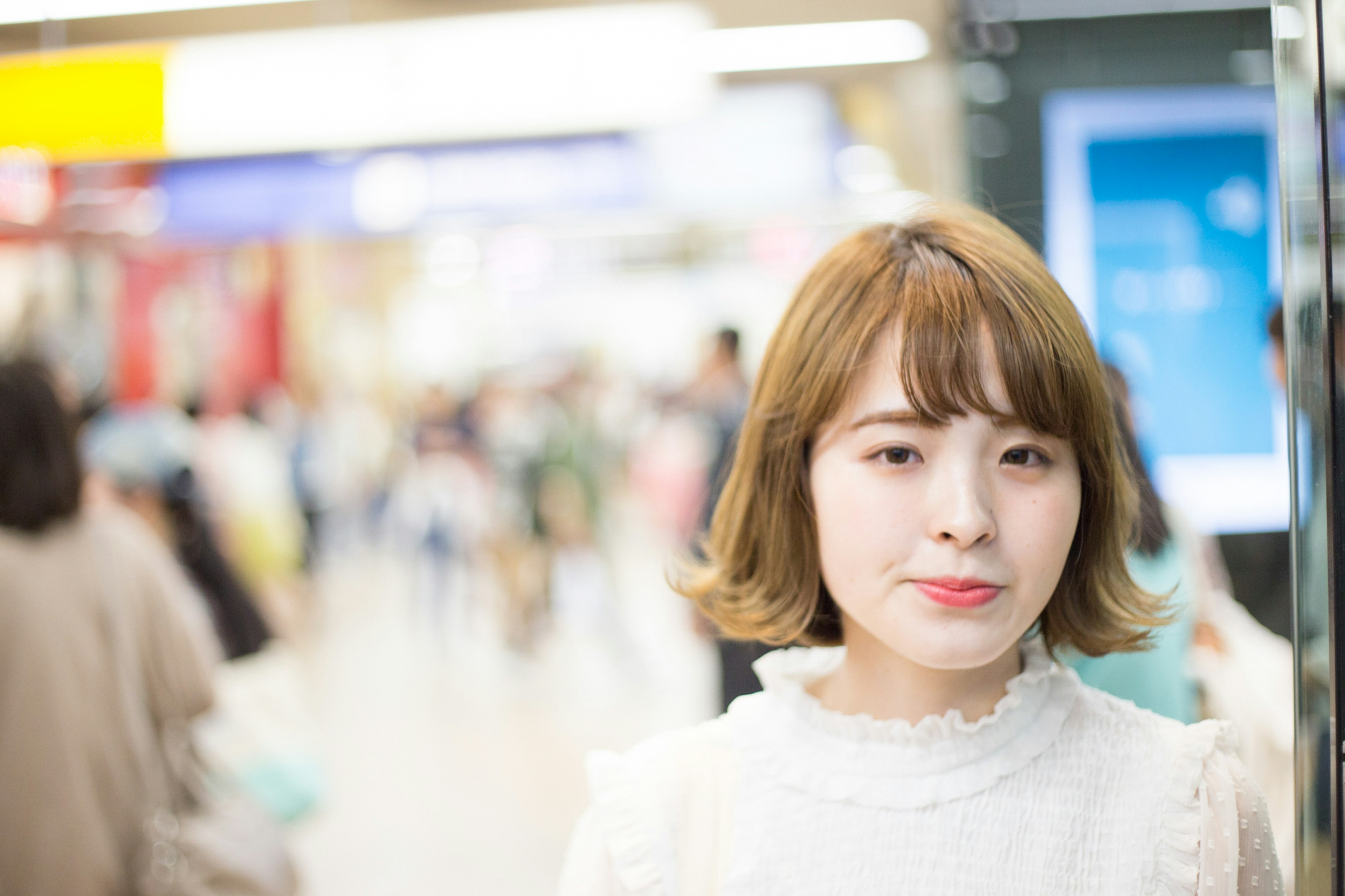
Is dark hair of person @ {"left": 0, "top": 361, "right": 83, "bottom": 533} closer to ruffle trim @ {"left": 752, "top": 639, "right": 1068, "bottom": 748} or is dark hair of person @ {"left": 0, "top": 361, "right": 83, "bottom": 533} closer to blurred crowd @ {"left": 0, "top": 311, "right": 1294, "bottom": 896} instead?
blurred crowd @ {"left": 0, "top": 311, "right": 1294, "bottom": 896}

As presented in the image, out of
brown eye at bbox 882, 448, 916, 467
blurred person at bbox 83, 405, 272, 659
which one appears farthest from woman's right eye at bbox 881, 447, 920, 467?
blurred person at bbox 83, 405, 272, 659

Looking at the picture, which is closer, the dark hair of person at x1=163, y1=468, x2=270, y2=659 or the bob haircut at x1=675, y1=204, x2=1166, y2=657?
the bob haircut at x1=675, y1=204, x2=1166, y2=657

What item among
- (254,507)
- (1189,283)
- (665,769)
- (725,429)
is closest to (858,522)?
(665,769)

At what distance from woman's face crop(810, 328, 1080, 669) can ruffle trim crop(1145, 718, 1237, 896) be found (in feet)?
0.55

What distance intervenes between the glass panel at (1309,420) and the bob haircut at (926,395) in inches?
5.6

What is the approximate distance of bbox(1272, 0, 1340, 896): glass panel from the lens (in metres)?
0.84

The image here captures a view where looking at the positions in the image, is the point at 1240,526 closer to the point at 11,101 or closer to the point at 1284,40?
the point at 1284,40

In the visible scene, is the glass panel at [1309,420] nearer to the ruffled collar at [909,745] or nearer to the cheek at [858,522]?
the ruffled collar at [909,745]

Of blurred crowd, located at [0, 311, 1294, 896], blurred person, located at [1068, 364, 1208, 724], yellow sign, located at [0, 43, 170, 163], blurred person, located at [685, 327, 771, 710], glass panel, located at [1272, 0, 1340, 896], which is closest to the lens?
glass panel, located at [1272, 0, 1340, 896]

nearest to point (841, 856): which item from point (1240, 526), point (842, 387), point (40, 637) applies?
point (842, 387)

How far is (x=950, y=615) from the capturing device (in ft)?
2.84

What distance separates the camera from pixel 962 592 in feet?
2.82

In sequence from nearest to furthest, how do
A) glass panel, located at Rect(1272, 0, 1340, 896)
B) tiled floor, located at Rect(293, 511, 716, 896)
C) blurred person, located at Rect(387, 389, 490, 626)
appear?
glass panel, located at Rect(1272, 0, 1340, 896), tiled floor, located at Rect(293, 511, 716, 896), blurred person, located at Rect(387, 389, 490, 626)

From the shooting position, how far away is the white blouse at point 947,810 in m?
0.88
